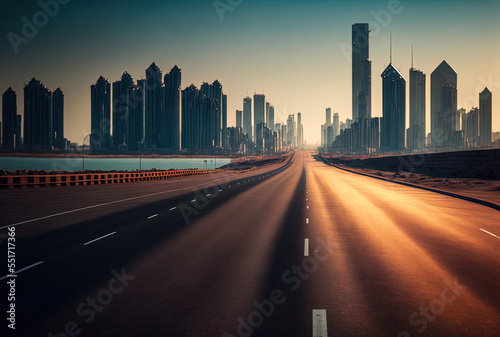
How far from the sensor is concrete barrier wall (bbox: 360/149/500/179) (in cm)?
4321

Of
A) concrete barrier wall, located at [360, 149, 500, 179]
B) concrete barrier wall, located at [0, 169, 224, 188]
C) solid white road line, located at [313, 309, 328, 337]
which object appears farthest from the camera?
concrete barrier wall, located at [360, 149, 500, 179]

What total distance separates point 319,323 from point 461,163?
52.0 m

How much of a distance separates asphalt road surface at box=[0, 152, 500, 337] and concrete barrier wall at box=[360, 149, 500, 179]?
29.7 metres

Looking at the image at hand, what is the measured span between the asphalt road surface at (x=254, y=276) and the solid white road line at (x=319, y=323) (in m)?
0.02

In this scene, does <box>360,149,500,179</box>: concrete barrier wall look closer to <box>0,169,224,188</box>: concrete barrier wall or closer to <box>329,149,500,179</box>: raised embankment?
<box>329,149,500,179</box>: raised embankment

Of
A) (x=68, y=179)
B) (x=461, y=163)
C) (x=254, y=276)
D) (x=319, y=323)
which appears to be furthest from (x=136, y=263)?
(x=461, y=163)

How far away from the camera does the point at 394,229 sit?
15.4 meters

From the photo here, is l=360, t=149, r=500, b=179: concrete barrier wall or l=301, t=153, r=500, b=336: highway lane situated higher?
l=360, t=149, r=500, b=179: concrete barrier wall

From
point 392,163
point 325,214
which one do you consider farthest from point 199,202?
point 392,163

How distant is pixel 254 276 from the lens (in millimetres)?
8703

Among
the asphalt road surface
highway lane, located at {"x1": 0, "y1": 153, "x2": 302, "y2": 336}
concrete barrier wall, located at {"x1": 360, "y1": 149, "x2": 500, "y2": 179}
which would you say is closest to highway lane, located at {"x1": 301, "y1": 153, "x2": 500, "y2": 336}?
the asphalt road surface

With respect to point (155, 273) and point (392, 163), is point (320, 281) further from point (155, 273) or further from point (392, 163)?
point (392, 163)

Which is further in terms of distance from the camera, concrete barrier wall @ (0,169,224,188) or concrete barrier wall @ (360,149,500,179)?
concrete barrier wall @ (360,149,500,179)

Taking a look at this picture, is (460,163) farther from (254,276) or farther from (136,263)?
(136,263)
